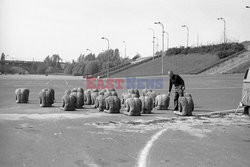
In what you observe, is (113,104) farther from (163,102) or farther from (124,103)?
(163,102)

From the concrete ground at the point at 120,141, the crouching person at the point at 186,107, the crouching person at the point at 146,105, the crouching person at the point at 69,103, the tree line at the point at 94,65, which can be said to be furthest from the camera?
the tree line at the point at 94,65

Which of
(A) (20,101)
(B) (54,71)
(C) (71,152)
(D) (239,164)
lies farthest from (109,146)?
(B) (54,71)

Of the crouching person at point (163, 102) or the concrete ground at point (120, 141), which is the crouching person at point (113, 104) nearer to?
the concrete ground at point (120, 141)

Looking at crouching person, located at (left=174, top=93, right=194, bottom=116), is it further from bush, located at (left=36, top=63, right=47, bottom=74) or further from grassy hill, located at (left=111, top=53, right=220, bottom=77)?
bush, located at (left=36, top=63, right=47, bottom=74)

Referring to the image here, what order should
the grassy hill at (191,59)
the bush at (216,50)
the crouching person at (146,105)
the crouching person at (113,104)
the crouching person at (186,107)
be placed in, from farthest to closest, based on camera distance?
the bush at (216,50) < the grassy hill at (191,59) < the crouching person at (146,105) < the crouching person at (113,104) < the crouching person at (186,107)

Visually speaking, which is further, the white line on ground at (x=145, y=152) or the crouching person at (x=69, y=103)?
the crouching person at (x=69, y=103)

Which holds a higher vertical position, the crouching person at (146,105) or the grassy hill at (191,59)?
the grassy hill at (191,59)

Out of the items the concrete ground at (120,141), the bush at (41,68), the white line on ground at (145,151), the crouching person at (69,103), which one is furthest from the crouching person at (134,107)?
the bush at (41,68)

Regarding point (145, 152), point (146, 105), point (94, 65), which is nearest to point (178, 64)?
point (94, 65)

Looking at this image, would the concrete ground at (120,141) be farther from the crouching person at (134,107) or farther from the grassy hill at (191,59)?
the grassy hill at (191,59)

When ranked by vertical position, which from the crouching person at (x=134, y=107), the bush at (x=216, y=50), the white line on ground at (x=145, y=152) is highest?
the bush at (x=216, y=50)

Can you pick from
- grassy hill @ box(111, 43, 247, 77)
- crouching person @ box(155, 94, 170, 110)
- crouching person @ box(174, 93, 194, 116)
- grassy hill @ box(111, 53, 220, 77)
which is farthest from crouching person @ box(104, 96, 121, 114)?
grassy hill @ box(111, 53, 220, 77)

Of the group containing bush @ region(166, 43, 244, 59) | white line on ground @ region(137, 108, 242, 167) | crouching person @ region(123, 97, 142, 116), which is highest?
bush @ region(166, 43, 244, 59)

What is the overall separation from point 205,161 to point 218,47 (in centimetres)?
8273
